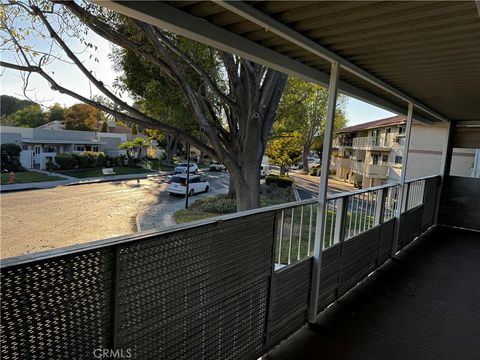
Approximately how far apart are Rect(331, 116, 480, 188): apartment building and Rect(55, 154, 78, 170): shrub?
19846 mm

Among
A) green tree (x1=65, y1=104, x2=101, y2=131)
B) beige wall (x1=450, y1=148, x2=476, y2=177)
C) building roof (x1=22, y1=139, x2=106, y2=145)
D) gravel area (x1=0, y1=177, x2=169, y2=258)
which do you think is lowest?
gravel area (x1=0, y1=177, x2=169, y2=258)

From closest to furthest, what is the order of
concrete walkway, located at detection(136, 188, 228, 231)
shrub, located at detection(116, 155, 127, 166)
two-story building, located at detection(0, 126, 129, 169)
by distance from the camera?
1. concrete walkway, located at detection(136, 188, 228, 231)
2. two-story building, located at detection(0, 126, 129, 169)
3. shrub, located at detection(116, 155, 127, 166)

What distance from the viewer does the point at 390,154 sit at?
2223 cm

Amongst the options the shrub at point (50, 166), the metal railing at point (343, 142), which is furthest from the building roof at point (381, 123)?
the shrub at point (50, 166)

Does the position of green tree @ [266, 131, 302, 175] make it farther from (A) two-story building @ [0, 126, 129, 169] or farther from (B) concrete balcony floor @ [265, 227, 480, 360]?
(B) concrete balcony floor @ [265, 227, 480, 360]

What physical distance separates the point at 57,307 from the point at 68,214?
37.6ft

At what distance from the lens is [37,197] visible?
13773 millimetres

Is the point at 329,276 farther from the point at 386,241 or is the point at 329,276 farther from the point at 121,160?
the point at 121,160

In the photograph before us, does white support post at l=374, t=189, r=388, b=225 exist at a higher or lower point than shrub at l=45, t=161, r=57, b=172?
higher

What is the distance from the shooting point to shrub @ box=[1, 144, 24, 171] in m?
18.7

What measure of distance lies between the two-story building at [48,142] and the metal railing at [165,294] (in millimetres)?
22608

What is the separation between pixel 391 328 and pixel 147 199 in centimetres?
1320

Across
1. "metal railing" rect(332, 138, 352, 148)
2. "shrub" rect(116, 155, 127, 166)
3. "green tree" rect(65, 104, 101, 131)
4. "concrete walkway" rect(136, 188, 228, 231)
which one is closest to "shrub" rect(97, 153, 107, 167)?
"shrub" rect(116, 155, 127, 166)

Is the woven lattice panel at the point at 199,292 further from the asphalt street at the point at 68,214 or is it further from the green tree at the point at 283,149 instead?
the green tree at the point at 283,149
